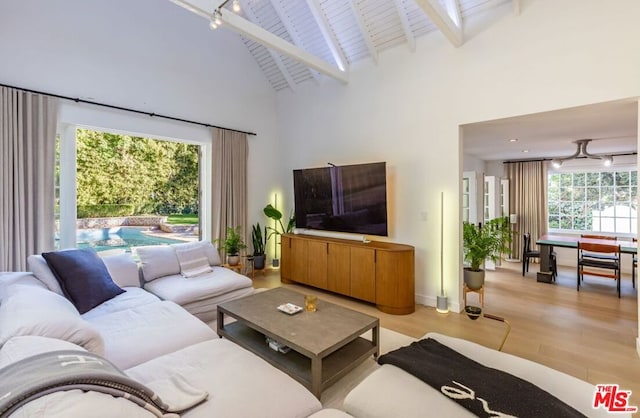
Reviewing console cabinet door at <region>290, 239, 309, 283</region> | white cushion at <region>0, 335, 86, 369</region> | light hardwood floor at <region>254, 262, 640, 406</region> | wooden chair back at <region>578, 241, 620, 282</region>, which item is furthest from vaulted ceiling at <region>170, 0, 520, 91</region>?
wooden chair back at <region>578, 241, 620, 282</region>

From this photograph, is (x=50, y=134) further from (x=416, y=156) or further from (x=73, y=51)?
(x=416, y=156)

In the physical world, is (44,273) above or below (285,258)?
above

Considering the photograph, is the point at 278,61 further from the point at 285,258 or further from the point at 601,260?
the point at 601,260

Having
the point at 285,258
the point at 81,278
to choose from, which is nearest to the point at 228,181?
the point at 285,258

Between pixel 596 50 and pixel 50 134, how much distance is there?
5.70 metres

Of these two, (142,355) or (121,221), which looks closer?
(142,355)

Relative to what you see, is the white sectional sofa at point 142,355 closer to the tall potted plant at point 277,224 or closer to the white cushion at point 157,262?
the white cushion at point 157,262

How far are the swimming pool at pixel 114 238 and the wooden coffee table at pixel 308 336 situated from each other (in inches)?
97.0

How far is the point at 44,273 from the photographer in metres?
2.49

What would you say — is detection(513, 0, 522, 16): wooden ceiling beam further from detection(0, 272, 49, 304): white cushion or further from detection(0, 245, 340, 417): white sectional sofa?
detection(0, 272, 49, 304): white cushion

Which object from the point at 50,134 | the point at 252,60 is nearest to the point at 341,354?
the point at 50,134

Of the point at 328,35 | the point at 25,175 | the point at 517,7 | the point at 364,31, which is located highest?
Result: the point at 328,35

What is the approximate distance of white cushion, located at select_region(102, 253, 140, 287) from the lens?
3107mm

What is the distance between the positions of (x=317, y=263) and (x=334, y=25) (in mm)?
3496
